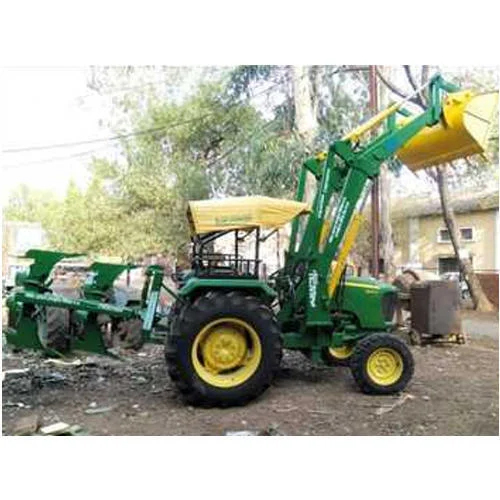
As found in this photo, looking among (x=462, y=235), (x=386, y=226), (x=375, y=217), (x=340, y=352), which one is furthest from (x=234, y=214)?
(x=386, y=226)

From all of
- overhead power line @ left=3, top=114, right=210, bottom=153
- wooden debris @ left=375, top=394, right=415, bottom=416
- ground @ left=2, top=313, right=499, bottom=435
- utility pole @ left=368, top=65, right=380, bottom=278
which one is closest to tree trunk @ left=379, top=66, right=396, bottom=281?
utility pole @ left=368, top=65, right=380, bottom=278

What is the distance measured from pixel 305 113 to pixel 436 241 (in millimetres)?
1879

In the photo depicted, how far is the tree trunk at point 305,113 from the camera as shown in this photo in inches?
204

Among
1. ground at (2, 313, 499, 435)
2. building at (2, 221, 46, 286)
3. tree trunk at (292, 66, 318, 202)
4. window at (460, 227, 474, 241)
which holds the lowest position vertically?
ground at (2, 313, 499, 435)

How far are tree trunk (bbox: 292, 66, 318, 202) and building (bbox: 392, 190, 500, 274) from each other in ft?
3.89

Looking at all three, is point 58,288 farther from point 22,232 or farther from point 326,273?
point 326,273

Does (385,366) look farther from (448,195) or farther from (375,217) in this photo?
(448,195)

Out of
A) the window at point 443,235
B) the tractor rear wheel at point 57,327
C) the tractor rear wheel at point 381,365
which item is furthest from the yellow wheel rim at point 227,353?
the window at point 443,235

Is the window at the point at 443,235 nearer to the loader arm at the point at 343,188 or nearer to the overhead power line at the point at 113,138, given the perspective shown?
the loader arm at the point at 343,188

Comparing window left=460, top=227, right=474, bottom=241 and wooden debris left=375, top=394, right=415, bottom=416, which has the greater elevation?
window left=460, top=227, right=474, bottom=241

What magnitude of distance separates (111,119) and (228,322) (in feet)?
7.04

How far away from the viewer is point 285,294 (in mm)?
4852

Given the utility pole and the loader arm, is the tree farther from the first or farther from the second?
the utility pole

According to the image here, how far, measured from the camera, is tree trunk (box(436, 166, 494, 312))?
5.80 meters
